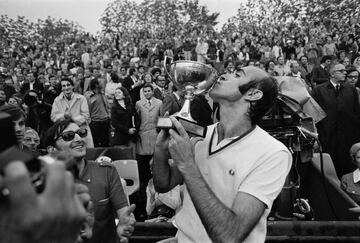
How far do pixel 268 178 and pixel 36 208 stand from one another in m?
1.37

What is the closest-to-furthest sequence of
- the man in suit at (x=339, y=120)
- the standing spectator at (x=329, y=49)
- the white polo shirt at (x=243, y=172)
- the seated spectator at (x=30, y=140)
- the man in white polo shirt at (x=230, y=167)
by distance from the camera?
1. the man in white polo shirt at (x=230, y=167)
2. the white polo shirt at (x=243, y=172)
3. the seated spectator at (x=30, y=140)
4. the man in suit at (x=339, y=120)
5. the standing spectator at (x=329, y=49)

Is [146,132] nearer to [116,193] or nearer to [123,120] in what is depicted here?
[123,120]

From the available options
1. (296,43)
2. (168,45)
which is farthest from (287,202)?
(168,45)

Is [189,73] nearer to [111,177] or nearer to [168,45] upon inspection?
[111,177]

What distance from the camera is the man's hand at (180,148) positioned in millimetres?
2121

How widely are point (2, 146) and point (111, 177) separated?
2.06 meters

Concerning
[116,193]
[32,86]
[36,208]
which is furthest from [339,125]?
[32,86]

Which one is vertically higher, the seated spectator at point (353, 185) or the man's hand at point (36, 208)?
the man's hand at point (36, 208)

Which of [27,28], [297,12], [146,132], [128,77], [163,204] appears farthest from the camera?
[27,28]

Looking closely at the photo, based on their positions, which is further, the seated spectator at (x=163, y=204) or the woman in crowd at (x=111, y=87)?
the woman in crowd at (x=111, y=87)

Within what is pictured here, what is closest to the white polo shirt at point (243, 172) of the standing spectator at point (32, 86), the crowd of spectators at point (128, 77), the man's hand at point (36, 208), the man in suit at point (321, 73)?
the crowd of spectators at point (128, 77)

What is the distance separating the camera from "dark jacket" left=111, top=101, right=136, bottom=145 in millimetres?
8156

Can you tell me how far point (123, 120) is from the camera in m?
8.28

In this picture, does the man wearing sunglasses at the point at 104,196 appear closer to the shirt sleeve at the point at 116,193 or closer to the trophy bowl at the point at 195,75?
the shirt sleeve at the point at 116,193
